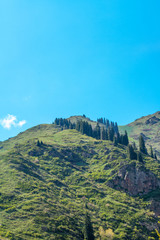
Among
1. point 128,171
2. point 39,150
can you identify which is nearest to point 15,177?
point 39,150

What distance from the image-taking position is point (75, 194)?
8400 centimetres

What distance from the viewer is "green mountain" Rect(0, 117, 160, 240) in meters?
55.4

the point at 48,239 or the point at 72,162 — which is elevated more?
the point at 72,162

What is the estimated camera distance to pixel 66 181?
314ft

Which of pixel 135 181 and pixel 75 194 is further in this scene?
pixel 135 181

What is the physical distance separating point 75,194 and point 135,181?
31.8 metres

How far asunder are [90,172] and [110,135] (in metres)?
67.4

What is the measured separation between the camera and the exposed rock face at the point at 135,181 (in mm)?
89250

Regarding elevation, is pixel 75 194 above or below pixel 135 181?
below

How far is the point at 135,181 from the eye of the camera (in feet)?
301

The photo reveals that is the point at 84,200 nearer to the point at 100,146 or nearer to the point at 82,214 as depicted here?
the point at 82,214

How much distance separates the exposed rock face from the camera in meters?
89.2

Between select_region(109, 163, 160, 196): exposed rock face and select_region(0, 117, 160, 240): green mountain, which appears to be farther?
select_region(109, 163, 160, 196): exposed rock face

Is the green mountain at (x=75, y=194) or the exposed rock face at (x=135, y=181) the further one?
the exposed rock face at (x=135, y=181)
